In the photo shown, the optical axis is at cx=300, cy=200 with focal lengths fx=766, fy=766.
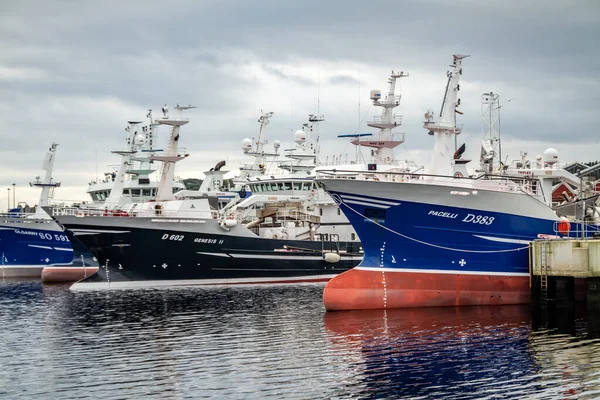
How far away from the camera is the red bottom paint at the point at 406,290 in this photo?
2670 cm

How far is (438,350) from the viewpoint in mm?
19156

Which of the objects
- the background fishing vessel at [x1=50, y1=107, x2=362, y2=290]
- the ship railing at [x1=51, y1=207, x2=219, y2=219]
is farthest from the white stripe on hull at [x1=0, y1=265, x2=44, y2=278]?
the ship railing at [x1=51, y1=207, x2=219, y2=219]

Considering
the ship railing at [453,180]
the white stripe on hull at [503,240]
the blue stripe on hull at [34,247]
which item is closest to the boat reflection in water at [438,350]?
the white stripe on hull at [503,240]

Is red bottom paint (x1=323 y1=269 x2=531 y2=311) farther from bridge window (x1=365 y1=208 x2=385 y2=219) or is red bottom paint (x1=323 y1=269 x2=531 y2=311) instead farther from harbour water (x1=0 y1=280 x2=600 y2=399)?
bridge window (x1=365 y1=208 x2=385 y2=219)

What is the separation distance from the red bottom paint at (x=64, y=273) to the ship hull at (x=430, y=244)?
26.3 metres

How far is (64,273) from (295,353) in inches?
1288

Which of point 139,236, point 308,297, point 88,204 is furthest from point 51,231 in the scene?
point 308,297

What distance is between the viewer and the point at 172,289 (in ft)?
125

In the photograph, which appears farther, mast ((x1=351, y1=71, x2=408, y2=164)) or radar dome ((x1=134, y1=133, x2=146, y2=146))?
radar dome ((x1=134, y1=133, x2=146, y2=146))

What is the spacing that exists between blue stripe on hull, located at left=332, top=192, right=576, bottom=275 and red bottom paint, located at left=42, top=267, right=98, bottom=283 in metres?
27.0

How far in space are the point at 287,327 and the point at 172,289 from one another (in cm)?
1555

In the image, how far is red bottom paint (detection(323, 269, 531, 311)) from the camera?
26.7 meters

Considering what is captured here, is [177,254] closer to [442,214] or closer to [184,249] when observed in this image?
[184,249]

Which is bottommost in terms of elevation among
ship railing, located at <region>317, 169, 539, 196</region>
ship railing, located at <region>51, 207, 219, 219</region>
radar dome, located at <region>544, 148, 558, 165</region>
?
ship railing, located at <region>51, 207, 219, 219</region>
